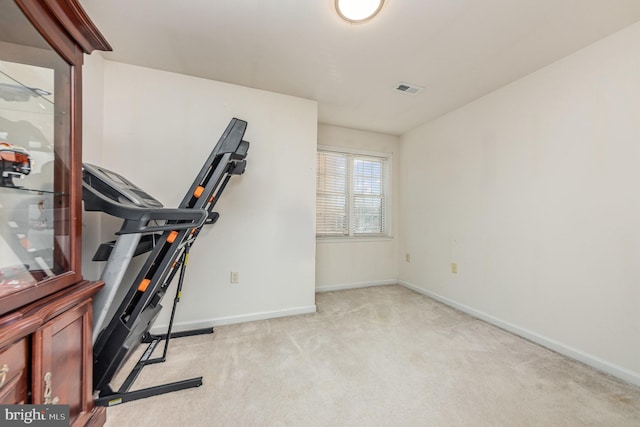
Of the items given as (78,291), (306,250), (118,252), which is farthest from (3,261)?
(306,250)

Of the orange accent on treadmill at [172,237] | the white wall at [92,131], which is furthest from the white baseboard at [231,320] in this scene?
the orange accent on treadmill at [172,237]

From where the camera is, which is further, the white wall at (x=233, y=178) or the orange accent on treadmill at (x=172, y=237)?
the white wall at (x=233, y=178)

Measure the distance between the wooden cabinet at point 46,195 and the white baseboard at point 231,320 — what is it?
1168mm

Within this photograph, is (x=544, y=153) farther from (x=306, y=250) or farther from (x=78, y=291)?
(x=78, y=291)

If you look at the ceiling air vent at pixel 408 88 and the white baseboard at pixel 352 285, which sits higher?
the ceiling air vent at pixel 408 88

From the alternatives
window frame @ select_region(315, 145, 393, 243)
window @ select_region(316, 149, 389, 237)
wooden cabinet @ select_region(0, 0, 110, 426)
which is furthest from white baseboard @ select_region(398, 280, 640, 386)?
wooden cabinet @ select_region(0, 0, 110, 426)

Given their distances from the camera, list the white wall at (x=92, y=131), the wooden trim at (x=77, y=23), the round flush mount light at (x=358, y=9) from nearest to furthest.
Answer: the wooden trim at (x=77, y=23), the round flush mount light at (x=358, y=9), the white wall at (x=92, y=131)

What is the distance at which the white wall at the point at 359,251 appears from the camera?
11.7ft

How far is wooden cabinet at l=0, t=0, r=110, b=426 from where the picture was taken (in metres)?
0.86

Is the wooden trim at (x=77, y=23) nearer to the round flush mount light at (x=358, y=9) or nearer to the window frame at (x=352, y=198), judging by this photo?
the round flush mount light at (x=358, y=9)

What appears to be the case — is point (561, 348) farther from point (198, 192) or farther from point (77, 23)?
point (77, 23)

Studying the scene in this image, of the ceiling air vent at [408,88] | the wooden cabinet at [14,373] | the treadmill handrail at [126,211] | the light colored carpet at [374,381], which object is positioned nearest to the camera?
the wooden cabinet at [14,373]

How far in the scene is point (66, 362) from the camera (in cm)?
100

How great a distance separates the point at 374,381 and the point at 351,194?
261cm
